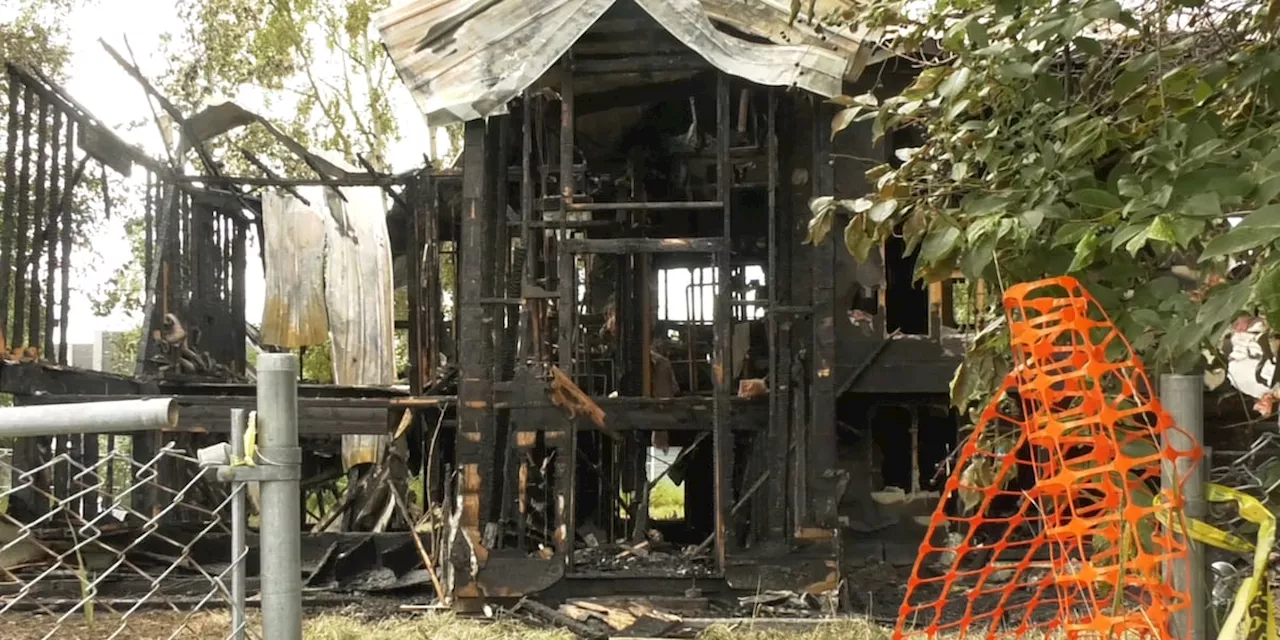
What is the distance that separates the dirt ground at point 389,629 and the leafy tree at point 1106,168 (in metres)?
4.17

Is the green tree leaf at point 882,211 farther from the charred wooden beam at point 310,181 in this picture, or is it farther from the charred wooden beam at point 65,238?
the charred wooden beam at point 65,238

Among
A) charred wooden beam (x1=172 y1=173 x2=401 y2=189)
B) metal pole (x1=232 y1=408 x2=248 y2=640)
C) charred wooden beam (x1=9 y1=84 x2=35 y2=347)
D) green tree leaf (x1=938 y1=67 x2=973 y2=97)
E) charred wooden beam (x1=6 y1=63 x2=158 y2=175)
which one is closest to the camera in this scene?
metal pole (x1=232 y1=408 x2=248 y2=640)

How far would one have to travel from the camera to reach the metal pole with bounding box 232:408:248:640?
6.32 feet

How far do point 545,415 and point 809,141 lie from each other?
345cm

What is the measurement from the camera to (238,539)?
2.00 metres

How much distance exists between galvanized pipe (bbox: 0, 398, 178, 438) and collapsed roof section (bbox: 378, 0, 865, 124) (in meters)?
6.81

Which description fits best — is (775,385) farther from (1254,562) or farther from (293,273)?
(293,273)

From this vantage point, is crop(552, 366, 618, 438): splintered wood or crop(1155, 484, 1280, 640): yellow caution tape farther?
crop(552, 366, 618, 438): splintered wood

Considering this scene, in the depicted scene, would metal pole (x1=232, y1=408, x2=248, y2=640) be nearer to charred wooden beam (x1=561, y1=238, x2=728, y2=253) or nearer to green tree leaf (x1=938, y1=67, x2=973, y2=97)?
green tree leaf (x1=938, y1=67, x2=973, y2=97)

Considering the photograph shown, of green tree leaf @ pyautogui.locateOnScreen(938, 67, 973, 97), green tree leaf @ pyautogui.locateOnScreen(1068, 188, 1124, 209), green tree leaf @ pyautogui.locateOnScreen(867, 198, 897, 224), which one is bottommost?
green tree leaf @ pyautogui.locateOnScreen(1068, 188, 1124, 209)

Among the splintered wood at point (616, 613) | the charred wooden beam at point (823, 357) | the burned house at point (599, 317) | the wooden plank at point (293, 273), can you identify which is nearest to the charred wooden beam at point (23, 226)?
the burned house at point (599, 317)

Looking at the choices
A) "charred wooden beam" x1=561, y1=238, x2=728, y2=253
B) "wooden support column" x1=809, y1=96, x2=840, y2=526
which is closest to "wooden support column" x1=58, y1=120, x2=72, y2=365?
"charred wooden beam" x1=561, y1=238, x2=728, y2=253

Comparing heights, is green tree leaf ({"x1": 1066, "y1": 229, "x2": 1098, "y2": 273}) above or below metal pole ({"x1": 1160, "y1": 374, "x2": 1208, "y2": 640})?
above

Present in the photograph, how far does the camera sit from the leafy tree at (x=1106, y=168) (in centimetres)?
204
